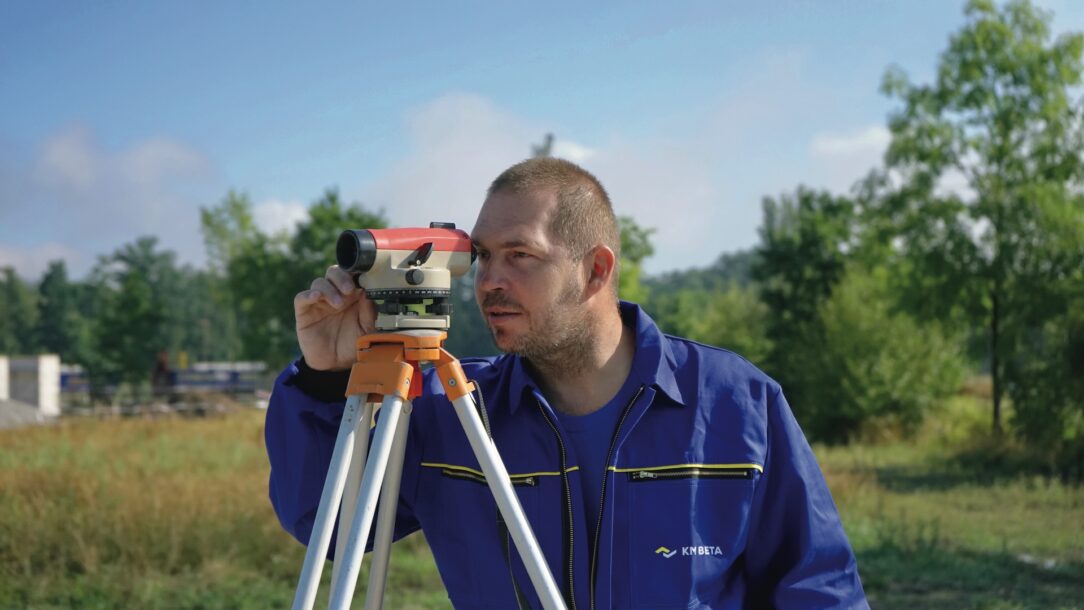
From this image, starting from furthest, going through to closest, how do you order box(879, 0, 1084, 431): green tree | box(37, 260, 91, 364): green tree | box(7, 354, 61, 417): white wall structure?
box(37, 260, 91, 364): green tree
box(7, 354, 61, 417): white wall structure
box(879, 0, 1084, 431): green tree

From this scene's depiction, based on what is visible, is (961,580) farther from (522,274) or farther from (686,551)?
(522,274)

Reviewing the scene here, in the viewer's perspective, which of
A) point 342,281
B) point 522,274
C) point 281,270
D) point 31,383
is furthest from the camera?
point 281,270

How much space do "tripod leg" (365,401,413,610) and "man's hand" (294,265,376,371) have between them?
0.23 meters

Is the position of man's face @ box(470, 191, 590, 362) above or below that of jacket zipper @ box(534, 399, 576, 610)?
above

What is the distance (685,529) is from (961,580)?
5.97 meters

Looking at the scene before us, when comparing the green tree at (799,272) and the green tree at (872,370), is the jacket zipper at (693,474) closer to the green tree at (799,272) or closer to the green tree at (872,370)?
the green tree at (872,370)

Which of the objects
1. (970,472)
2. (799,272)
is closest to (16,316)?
(799,272)

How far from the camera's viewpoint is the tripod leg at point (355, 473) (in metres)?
2.29

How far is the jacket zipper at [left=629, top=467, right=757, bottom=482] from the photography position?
241 centimetres

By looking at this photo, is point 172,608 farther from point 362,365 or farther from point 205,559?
point 362,365

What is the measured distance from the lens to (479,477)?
254cm

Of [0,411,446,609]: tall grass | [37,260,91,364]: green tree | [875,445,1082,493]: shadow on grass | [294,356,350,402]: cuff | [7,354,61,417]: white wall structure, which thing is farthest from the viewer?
[37,260,91,364]: green tree

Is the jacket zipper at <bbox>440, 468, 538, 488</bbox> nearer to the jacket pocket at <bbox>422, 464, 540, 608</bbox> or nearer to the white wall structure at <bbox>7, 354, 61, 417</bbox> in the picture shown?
the jacket pocket at <bbox>422, 464, 540, 608</bbox>

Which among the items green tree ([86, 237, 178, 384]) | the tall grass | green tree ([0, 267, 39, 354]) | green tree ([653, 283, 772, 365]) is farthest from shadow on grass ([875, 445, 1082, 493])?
green tree ([0, 267, 39, 354])
